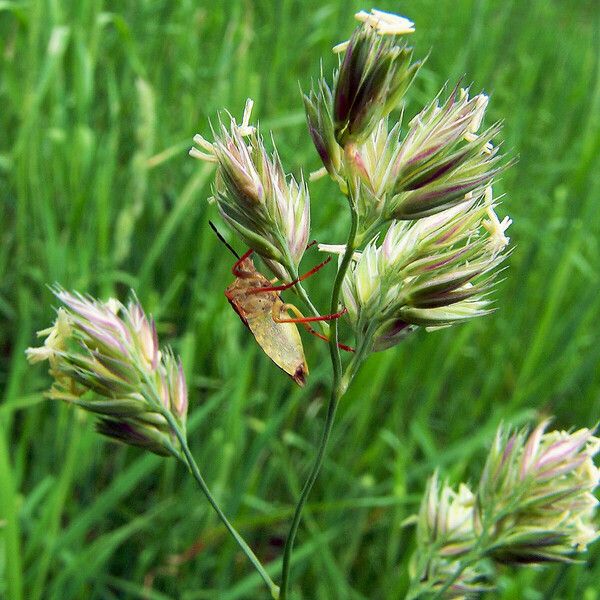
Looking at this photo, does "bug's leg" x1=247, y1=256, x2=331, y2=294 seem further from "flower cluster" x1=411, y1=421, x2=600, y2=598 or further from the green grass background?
the green grass background

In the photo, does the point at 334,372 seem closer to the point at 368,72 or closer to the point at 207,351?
the point at 368,72

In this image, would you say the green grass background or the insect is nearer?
the insect

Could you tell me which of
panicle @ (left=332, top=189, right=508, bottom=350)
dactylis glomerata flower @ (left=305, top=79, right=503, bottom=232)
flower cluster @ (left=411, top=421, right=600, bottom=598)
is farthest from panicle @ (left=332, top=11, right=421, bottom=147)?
flower cluster @ (left=411, top=421, right=600, bottom=598)

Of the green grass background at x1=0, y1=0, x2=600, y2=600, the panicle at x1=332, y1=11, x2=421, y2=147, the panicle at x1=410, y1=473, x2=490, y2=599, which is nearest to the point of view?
the panicle at x1=332, y1=11, x2=421, y2=147

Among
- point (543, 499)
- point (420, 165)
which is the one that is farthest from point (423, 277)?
point (543, 499)

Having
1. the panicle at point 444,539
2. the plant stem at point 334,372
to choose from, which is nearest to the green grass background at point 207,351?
the panicle at point 444,539
